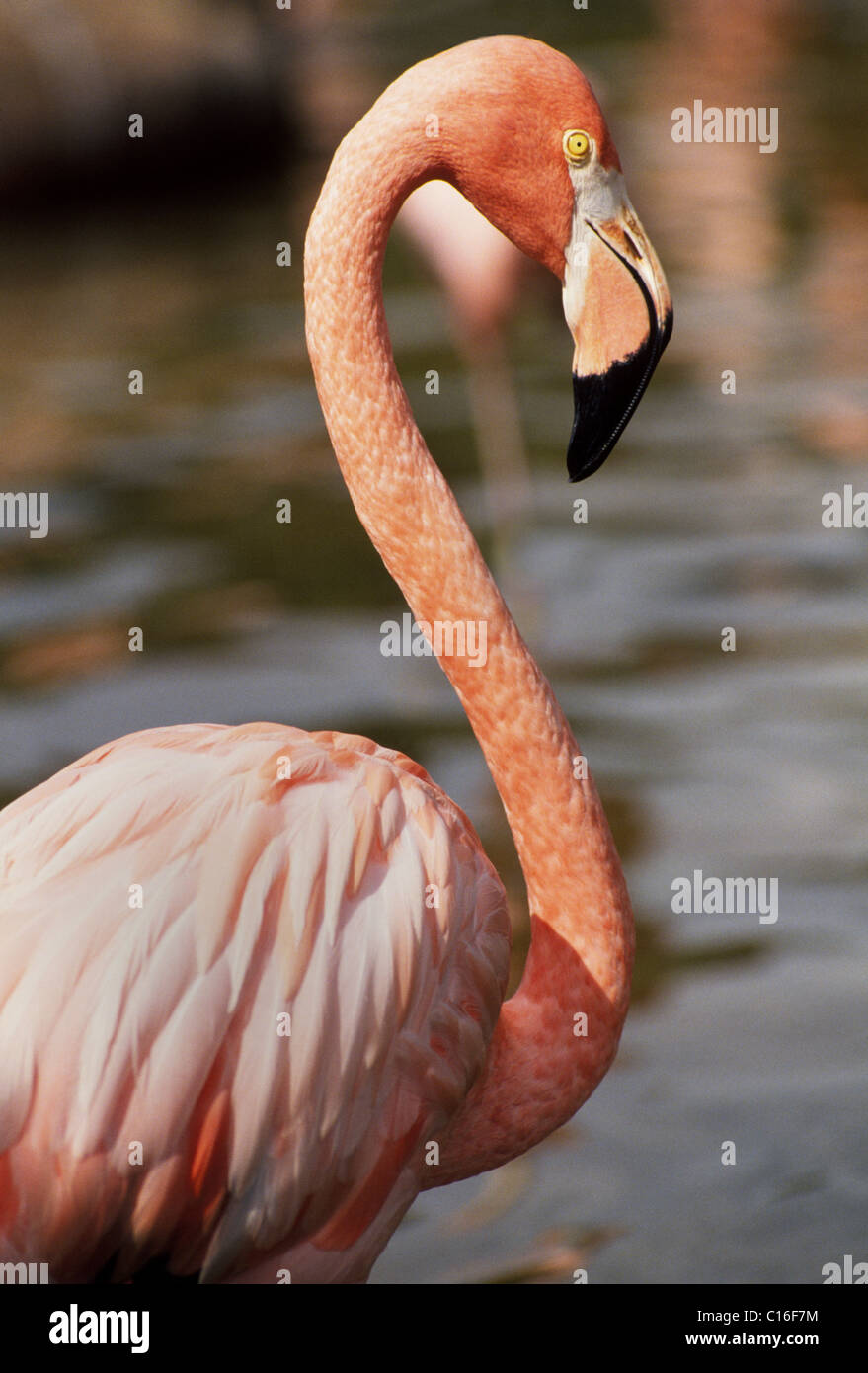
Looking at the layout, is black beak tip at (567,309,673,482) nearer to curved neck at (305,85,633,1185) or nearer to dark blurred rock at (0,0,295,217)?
curved neck at (305,85,633,1185)

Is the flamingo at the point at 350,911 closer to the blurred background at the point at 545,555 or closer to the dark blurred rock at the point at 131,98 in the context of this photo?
the blurred background at the point at 545,555

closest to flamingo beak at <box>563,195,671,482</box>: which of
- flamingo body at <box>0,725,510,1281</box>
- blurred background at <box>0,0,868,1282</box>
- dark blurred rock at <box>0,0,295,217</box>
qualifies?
flamingo body at <box>0,725,510,1281</box>

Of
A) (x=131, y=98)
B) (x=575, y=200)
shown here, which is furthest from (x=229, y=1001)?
(x=131, y=98)

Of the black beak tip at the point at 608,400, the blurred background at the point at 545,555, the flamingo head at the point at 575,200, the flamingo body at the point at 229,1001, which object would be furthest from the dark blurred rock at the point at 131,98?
the flamingo body at the point at 229,1001

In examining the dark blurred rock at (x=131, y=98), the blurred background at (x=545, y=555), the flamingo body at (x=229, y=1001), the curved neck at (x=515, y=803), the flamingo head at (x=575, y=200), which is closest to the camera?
the flamingo body at (x=229, y=1001)

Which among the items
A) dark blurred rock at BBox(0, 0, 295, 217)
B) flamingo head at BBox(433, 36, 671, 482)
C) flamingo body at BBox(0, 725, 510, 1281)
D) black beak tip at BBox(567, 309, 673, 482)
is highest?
dark blurred rock at BBox(0, 0, 295, 217)

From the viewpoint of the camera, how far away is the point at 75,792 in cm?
237

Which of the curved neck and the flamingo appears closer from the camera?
the flamingo

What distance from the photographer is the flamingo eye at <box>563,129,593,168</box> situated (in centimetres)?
246

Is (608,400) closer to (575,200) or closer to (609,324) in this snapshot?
(609,324)

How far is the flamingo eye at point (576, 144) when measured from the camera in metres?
2.46

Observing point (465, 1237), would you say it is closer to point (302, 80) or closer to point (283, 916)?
point (283, 916)

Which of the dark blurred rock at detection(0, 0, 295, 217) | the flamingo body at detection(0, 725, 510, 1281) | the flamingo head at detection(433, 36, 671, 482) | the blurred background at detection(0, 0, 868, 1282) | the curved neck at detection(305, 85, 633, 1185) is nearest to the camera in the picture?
the flamingo body at detection(0, 725, 510, 1281)

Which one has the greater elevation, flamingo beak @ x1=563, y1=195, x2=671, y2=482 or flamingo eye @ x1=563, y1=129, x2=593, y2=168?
flamingo eye @ x1=563, y1=129, x2=593, y2=168
